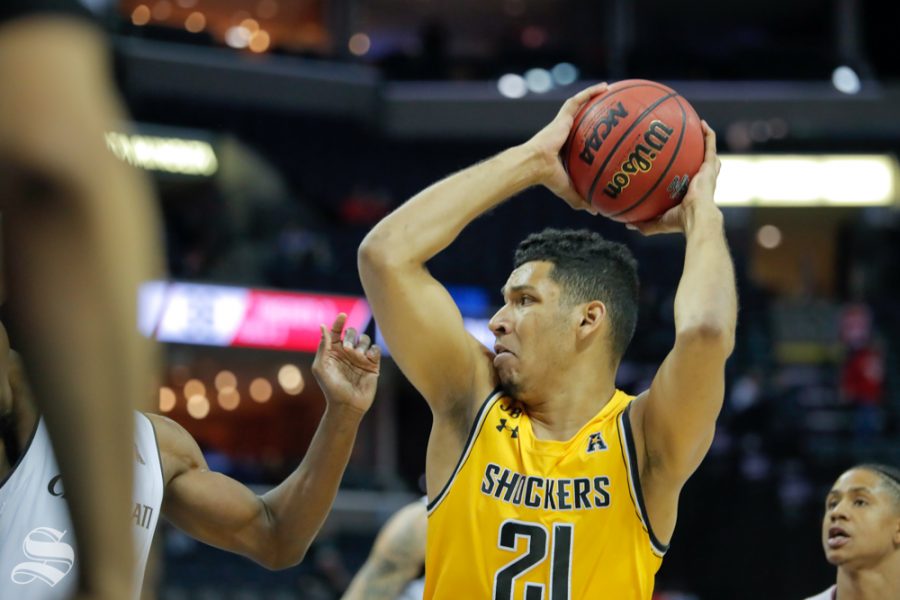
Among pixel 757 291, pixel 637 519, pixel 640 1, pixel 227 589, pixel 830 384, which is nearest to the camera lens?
pixel 637 519

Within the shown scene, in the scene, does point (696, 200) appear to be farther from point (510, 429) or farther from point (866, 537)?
point (866, 537)

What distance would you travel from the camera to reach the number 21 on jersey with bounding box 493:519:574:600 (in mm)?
3188

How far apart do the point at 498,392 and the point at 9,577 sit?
1.34 metres

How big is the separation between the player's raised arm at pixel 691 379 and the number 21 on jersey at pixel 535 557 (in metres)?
0.24

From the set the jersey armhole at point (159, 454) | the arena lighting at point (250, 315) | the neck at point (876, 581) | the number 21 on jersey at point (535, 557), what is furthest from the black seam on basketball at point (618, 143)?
the arena lighting at point (250, 315)

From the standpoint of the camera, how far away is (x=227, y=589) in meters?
15.4

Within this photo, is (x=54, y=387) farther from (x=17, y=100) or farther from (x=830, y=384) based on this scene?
(x=830, y=384)

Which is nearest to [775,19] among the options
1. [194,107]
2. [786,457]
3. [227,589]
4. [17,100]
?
[194,107]

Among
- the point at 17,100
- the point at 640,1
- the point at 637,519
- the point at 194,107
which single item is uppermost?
the point at 640,1

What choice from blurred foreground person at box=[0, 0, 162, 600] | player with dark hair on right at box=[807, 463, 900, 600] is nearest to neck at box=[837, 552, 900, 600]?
player with dark hair on right at box=[807, 463, 900, 600]

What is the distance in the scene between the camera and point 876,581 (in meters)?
4.78

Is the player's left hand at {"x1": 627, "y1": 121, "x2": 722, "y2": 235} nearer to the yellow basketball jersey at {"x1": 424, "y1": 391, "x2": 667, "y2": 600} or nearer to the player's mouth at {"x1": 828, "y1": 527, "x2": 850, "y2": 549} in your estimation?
the yellow basketball jersey at {"x1": 424, "y1": 391, "x2": 667, "y2": 600}

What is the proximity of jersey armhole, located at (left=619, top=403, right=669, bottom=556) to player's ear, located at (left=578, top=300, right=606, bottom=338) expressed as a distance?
323 millimetres

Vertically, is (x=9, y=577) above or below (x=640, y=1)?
below
